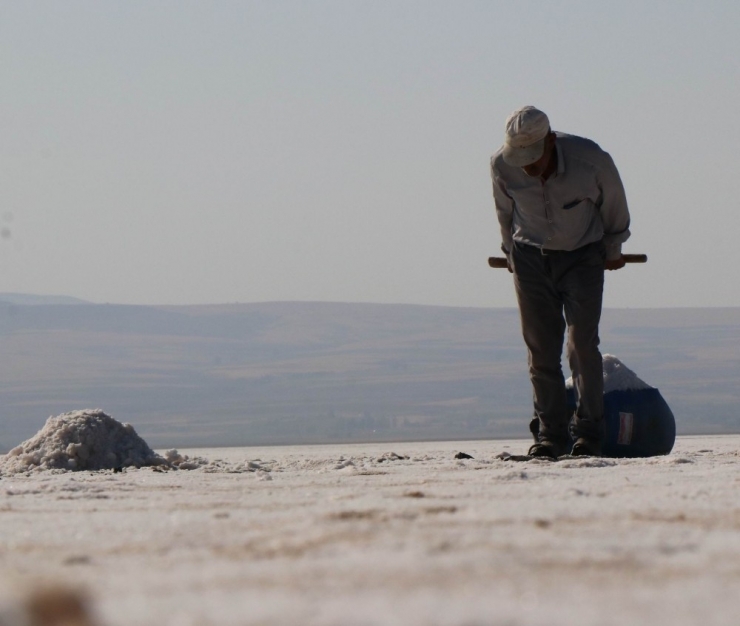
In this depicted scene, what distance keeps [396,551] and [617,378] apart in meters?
3.45

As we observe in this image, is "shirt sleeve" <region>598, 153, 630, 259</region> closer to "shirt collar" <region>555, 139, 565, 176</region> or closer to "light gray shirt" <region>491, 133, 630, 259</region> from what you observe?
"light gray shirt" <region>491, 133, 630, 259</region>

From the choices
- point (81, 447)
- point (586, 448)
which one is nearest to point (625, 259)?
point (586, 448)

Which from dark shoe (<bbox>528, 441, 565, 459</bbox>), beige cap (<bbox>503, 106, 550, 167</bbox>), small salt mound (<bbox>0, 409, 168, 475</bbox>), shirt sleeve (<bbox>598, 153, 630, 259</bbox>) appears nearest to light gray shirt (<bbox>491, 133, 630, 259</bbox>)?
shirt sleeve (<bbox>598, 153, 630, 259</bbox>)

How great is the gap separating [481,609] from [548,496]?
126cm

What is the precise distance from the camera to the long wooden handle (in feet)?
15.3

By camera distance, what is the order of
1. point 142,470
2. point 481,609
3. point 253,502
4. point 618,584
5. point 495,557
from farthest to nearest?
point 142,470
point 253,502
point 495,557
point 618,584
point 481,609

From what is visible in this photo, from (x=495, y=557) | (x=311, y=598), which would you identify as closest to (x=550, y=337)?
(x=495, y=557)

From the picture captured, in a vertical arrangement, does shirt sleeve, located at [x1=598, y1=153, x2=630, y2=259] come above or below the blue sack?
above

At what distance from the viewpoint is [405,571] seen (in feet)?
4.73

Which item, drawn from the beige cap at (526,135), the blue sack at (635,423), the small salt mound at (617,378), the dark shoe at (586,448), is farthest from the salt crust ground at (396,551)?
the small salt mound at (617,378)

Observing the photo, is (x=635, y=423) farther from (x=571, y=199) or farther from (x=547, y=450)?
(x=571, y=199)

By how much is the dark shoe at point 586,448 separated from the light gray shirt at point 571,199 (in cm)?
73

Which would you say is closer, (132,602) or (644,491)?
(132,602)

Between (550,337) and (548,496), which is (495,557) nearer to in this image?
(548,496)
